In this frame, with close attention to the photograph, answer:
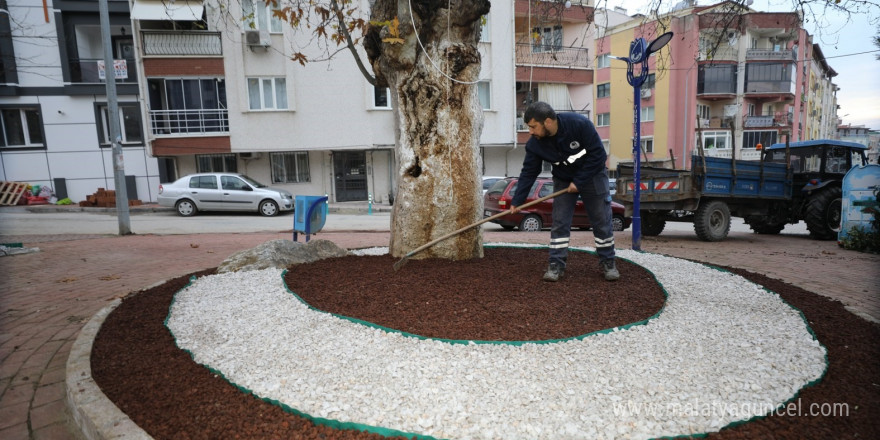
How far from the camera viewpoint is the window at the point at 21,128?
758 inches

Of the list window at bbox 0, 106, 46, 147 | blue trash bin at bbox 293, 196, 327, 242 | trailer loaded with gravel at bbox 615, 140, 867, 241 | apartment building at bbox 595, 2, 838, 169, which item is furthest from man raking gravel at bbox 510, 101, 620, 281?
apartment building at bbox 595, 2, 838, 169

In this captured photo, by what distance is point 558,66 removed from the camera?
72.1ft

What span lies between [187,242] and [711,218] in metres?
10.3

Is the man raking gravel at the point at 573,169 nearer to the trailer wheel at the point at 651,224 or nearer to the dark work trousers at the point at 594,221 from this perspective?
the dark work trousers at the point at 594,221

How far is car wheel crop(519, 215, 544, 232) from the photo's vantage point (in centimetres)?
1095

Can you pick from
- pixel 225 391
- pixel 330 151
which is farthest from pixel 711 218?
pixel 330 151

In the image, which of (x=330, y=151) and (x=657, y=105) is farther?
(x=657, y=105)

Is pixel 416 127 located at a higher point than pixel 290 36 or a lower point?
lower

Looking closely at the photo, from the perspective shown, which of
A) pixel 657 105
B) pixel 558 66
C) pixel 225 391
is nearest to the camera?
pixel 225 391

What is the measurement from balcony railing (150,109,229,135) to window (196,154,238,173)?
1.42 meters

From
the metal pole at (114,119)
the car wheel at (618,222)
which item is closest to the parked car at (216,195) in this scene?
the metal pole at (114,119)

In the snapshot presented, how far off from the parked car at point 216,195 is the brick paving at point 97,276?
5773 mm

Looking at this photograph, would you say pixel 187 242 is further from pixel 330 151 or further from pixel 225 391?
pixel 330 151

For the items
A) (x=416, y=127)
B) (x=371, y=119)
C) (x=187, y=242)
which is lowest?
(x=187, y=242)
